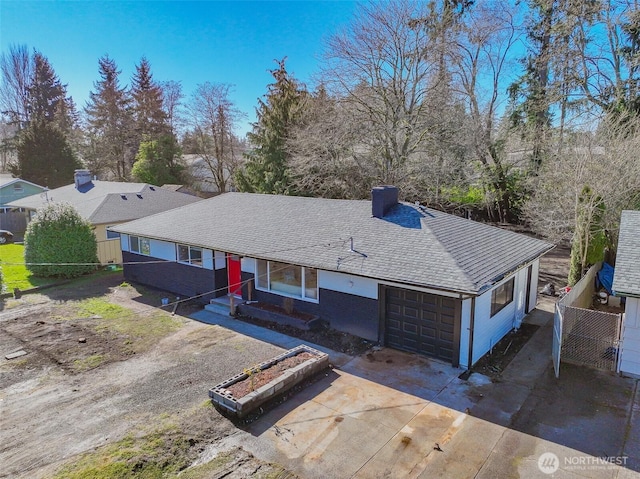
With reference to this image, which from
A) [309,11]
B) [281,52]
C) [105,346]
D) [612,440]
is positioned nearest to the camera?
[612,440]

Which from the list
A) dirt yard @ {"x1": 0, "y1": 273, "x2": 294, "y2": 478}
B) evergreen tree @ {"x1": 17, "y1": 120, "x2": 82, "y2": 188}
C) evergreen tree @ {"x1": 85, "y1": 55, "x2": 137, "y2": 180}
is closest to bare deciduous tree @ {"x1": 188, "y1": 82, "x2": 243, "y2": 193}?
evergreen tree @ {"x1": 85, "y1": 55, "x2": 137, "y2": 180}

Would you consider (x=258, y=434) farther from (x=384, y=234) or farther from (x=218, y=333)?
(x=384, y=234)

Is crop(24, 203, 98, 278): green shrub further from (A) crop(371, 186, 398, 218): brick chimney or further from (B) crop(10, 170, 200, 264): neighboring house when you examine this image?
(A) crop(371, 186, 398, 218): brick chimney

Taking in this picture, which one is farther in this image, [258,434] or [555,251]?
→ [555,251]

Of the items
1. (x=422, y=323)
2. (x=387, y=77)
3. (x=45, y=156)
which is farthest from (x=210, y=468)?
(x=45, y=156)

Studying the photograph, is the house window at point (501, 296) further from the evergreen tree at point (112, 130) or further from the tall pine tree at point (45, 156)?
the tall pine tree at point (45, 156)

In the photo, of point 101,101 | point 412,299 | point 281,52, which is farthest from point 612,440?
point 101,101

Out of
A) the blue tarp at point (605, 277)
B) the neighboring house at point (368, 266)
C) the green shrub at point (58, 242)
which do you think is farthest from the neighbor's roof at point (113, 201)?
the blue tarp at point (605, 277)
